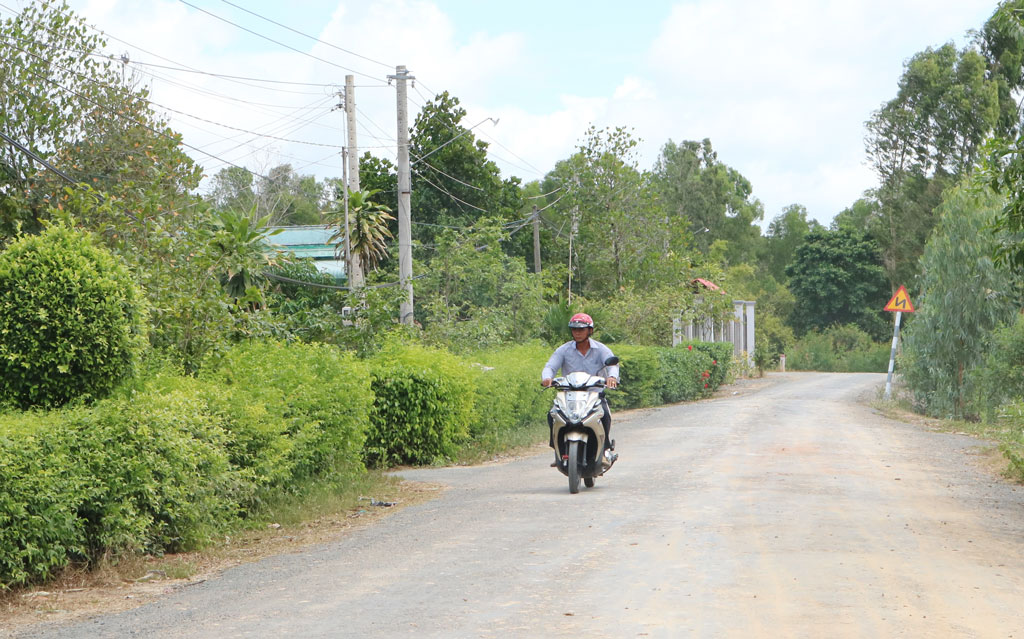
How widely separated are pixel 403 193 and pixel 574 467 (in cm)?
1437

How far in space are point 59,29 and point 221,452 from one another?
56.6 feet

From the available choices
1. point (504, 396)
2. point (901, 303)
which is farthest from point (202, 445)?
point (901, 303)

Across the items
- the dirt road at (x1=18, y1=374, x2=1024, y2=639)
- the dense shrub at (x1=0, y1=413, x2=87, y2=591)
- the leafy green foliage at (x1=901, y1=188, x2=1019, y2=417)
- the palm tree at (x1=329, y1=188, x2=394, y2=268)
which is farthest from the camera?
the palm tree at (x1=329, y1=188, x2=394, y2=268)

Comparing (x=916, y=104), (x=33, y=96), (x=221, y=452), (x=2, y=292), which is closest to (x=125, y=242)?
(x=2, y=292)

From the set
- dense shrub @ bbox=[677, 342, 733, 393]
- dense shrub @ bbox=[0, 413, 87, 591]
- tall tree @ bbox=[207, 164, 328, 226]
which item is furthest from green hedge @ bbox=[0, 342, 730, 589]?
tall tree @ bbox=[207, 164, 328, 226]

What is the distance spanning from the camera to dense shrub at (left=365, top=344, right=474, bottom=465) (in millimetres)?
14234

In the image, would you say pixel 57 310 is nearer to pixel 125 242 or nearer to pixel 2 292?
pixel 2 292

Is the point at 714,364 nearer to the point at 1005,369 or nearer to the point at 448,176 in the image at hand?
the point at 448,176

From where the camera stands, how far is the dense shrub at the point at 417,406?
14234 millimetres

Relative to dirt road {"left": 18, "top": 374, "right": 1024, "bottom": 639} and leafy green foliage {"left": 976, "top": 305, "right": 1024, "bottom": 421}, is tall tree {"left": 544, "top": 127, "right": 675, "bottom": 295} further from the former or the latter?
dirt road {"left": 18, "top": 374, "right": 1024, "bottom": 639}

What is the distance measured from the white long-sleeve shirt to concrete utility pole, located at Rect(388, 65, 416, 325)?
1115 centimetres

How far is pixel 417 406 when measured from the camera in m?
14.4

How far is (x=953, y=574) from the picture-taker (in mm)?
7086

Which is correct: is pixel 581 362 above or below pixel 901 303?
below
